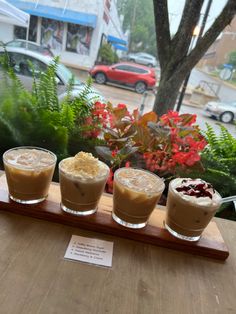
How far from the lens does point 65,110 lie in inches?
36.5

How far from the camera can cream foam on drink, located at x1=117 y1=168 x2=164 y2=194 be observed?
0.65 meters

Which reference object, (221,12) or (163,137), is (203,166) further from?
(221,12)

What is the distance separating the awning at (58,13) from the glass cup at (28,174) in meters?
2.71

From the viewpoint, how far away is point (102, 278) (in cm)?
54

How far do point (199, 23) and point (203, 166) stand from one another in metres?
0.90

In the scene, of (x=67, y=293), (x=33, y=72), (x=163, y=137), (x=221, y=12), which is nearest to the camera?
(x=67, y=293)

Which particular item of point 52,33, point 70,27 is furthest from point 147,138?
point 70,27

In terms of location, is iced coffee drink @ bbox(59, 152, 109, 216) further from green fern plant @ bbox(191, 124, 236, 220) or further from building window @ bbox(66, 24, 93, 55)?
building window @ bbox(66, 24, 93, 55)

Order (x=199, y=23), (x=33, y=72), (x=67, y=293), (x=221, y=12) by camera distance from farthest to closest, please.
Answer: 1. (x=199, y=23)
2. (x=221, y=12)
3. (x=33, y=72)
4. (x=67, y=293)

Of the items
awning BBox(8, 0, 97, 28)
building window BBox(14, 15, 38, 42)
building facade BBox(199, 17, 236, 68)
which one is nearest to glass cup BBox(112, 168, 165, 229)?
building facade BBox(199, 17, 236, 68)

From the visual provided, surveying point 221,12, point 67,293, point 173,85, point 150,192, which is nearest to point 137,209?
point 150,192

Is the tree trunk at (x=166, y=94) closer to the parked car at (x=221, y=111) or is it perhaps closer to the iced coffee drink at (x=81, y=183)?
the iced coffee drink at (x=81, y=183)

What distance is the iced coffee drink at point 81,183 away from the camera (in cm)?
64

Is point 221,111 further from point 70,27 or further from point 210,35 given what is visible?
point 70,27
